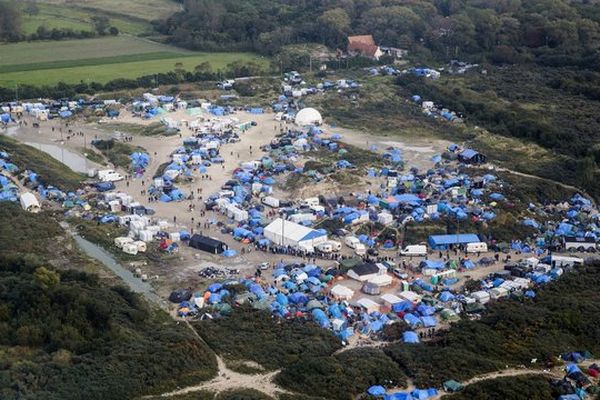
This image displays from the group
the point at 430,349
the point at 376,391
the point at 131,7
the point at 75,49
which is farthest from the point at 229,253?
the point at 131,7

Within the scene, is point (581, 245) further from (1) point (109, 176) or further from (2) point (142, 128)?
(2) point (142, 128)

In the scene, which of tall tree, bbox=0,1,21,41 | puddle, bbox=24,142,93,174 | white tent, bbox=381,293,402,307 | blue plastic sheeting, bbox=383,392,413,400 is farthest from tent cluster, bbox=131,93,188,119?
blue plastic sheeting, bbox=383,392,413,400

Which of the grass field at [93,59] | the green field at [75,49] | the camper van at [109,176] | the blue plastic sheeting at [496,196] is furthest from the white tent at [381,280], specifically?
the green field at [75,49]

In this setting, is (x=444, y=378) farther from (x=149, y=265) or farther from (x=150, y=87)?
(x=150, y=87)

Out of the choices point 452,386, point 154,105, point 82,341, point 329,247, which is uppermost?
point 82,341

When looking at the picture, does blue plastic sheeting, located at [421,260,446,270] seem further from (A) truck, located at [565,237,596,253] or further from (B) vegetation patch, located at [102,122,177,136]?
(B) vegetation patch, located at [102,122,177,136]

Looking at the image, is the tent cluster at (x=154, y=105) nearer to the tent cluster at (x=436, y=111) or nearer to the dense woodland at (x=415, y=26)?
the tent cluster at (x=436, y=111)
